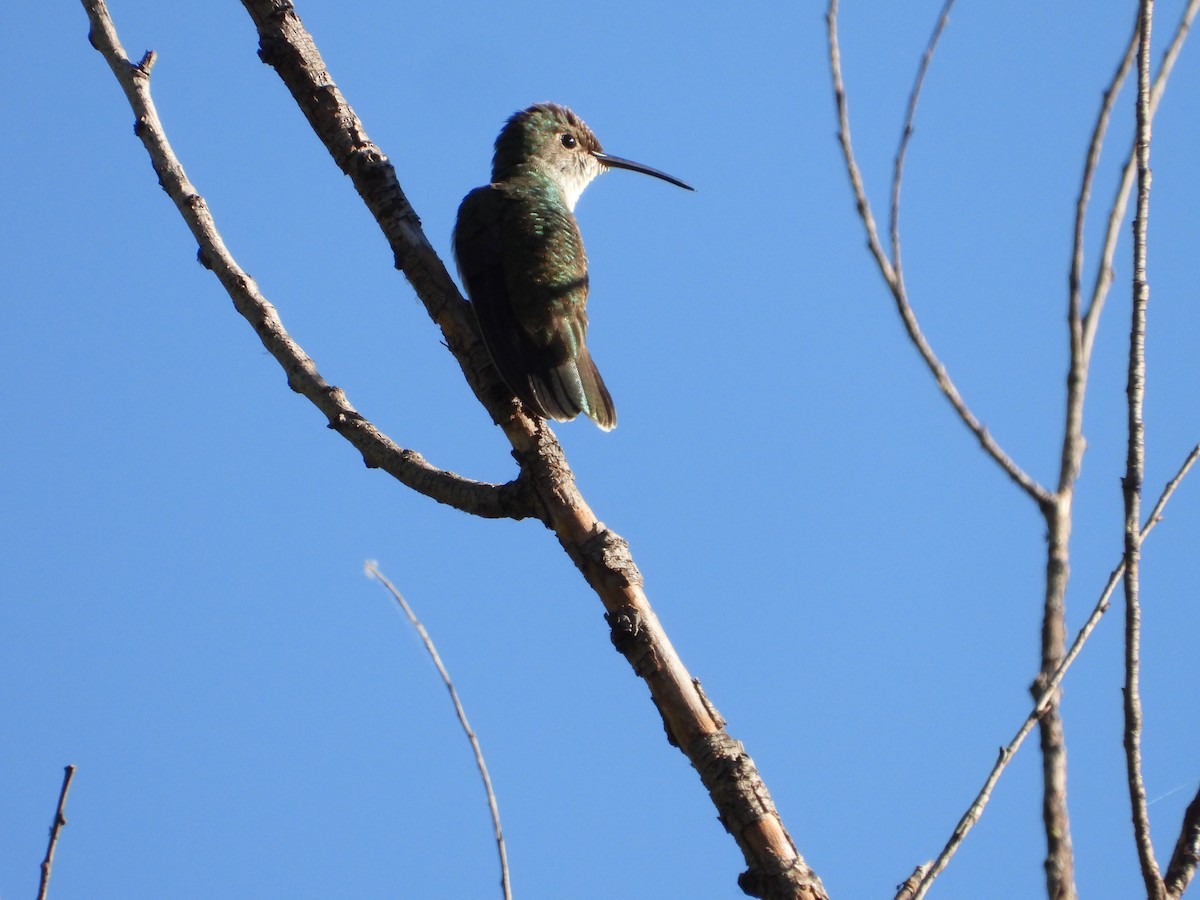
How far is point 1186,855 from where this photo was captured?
207 centimetres

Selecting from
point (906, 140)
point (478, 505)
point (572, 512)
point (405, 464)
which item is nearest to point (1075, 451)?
point (906, 140)

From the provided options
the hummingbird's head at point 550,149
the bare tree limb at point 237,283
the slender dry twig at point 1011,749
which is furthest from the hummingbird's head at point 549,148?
the slender dry twig at point 1011,749

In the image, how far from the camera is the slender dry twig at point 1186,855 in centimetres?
204

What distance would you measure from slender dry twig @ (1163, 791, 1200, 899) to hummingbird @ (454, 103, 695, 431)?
7.32 feet

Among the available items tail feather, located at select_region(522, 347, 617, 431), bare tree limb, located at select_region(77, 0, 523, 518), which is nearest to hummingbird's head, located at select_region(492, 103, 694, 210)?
tail feather, located at select_region(522, 347, 617, 431)

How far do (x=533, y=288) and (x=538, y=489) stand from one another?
6.80 feet

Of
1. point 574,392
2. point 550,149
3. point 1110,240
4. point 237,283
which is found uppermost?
point 550,149

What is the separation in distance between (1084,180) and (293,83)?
267 centimetres

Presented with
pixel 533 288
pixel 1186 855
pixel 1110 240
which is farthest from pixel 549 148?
pixel 1186 855

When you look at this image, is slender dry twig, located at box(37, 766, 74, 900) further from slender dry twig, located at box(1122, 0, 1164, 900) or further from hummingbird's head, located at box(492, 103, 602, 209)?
hummingbird's head, located at box(492, 103, 602, 209)

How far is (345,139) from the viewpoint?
414cm

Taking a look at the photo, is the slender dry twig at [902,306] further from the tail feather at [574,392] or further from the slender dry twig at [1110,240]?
the tail feather at [574,392]

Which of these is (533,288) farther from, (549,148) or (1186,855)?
(1186,855)

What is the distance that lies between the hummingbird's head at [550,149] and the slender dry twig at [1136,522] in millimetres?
4696
